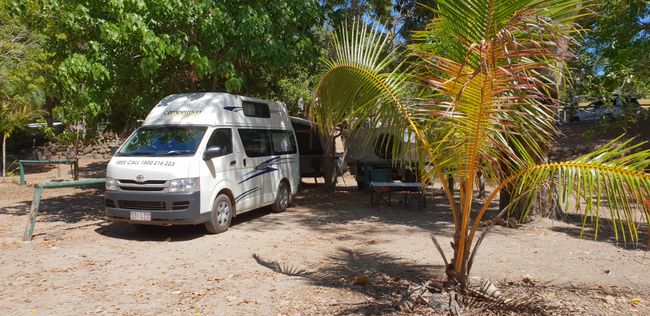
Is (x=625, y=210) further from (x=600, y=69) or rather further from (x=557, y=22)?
(x=600, y=69)

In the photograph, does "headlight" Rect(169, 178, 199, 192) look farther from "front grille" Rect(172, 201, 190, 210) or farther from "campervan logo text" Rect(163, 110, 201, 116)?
"campervan logo text" Rect(163, 110, 201, 116)

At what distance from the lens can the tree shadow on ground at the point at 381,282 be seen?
4.71 metres

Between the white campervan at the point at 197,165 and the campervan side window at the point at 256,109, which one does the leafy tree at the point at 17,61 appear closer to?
the campervan side window at the point at 256,109

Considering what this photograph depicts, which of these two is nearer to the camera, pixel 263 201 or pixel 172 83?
pixel 263 201

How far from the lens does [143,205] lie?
795 centimetres

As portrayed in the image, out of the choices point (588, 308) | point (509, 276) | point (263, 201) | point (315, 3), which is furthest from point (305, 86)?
point (588, 308)

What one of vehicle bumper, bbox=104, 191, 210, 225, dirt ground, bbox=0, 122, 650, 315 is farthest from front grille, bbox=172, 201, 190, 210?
dirt ground, bbox=0, 122, 650, 315

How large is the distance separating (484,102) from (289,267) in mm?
3599

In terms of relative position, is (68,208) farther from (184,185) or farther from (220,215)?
(184,185)

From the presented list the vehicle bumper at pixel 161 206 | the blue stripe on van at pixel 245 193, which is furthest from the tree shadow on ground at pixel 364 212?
the vehicle bumper at pixel 161 206

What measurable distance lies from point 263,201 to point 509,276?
5579 millimetres

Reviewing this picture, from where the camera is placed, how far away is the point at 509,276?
19.9 ft

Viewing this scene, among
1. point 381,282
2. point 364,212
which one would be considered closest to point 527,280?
point 381,282

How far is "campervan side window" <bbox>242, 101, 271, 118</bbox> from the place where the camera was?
10.1 meters
